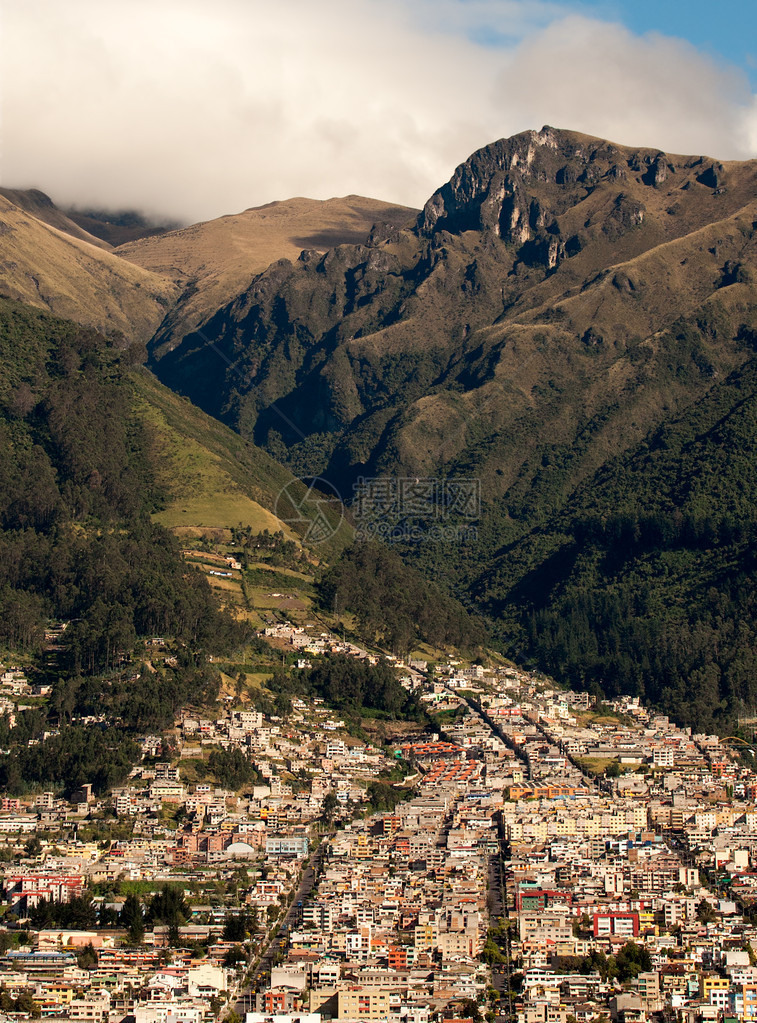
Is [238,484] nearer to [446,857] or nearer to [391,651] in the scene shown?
[391,651]

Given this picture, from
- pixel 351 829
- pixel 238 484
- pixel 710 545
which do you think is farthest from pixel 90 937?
pixel 710 545

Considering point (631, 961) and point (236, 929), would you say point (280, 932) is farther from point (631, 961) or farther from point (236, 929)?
point (631, 961)

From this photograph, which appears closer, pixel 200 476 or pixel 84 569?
pixel 84 569

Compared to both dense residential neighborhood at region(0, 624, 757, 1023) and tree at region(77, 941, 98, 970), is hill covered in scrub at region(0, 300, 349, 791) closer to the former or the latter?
dense residential neighborhood at region(0, 624, 757, 1023)

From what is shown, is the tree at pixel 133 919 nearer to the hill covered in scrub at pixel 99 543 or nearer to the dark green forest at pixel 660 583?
the hill covered in scrub at pixel 99 543
